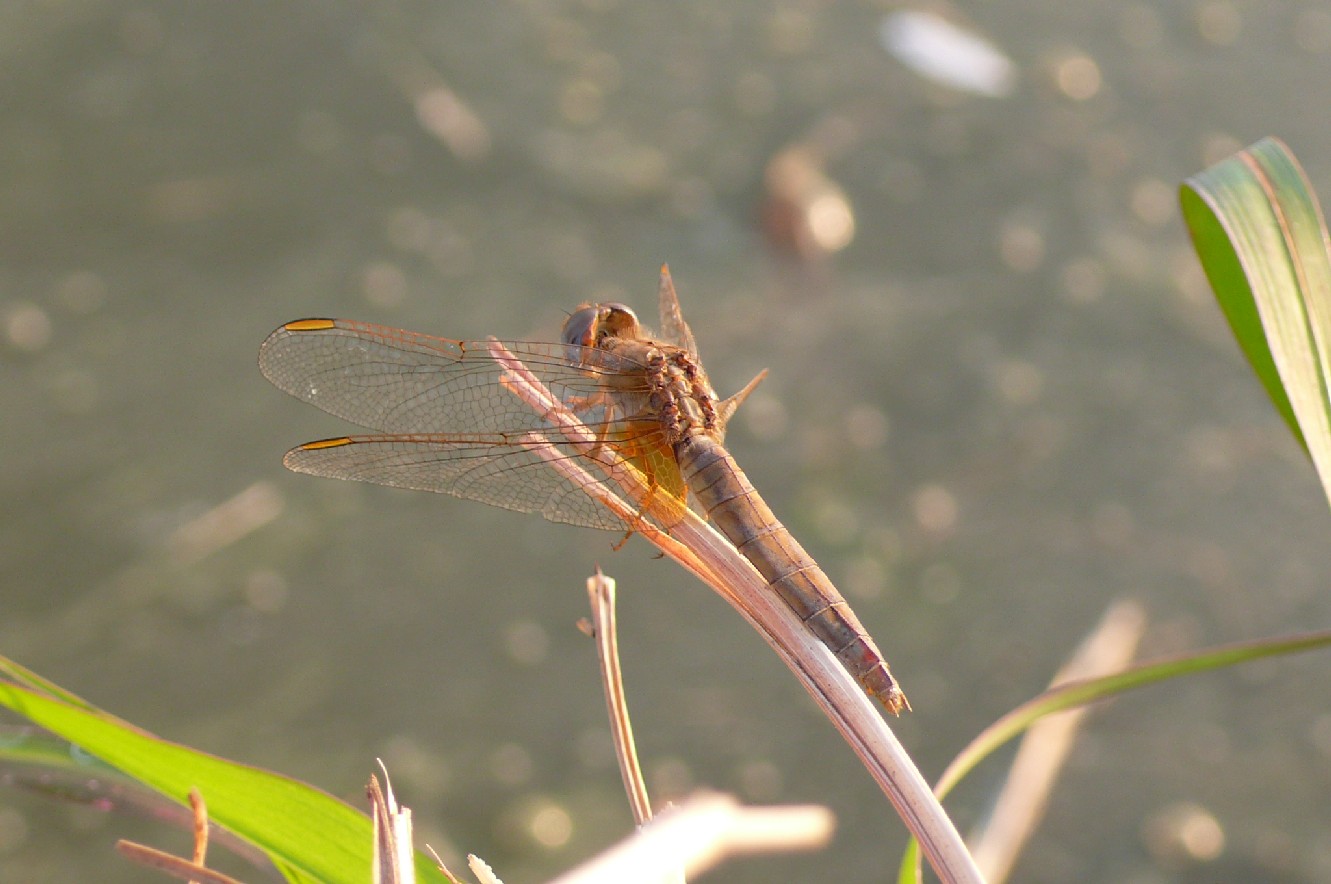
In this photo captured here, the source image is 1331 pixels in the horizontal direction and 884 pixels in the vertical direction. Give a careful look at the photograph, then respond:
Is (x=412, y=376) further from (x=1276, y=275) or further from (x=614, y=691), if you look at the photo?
(x=1276, y=275)

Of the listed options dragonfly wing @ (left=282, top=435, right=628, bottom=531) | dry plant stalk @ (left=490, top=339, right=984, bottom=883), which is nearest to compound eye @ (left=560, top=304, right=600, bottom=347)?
dry plant stalk @ (left=490, top=339, right=984, bottom=883)

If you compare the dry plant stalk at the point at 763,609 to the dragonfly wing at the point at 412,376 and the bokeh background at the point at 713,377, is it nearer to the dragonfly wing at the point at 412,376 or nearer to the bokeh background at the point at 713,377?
the dragonfly wing at the point at 412,376

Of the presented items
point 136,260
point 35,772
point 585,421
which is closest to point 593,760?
point 585,421

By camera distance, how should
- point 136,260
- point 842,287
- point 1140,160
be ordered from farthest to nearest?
point 1140,160 → point 842,287 → point 136,260

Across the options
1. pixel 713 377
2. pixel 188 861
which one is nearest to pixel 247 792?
pixel 188 861

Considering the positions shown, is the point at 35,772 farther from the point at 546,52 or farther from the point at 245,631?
the point at 546,52

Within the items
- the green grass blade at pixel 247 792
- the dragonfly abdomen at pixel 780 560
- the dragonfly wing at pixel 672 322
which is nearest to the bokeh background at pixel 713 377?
the dragonfly wing at pixel 672 322
